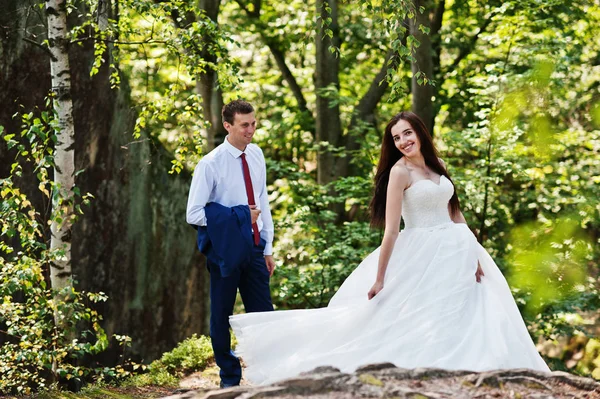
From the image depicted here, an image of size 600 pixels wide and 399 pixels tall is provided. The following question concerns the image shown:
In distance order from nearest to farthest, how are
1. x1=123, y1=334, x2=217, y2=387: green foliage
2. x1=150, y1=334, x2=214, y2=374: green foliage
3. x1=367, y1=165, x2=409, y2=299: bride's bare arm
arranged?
x1=367, y1=165, x2=409, y2=299: bride's bare arm
x1=123, y1=334, x2=217, y2=387: green foliage
x1=150, y1=334, x2=214, y2=374: green foliage

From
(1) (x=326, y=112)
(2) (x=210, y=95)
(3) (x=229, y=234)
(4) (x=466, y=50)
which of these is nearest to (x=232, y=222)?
(3) (x=229, y=234)

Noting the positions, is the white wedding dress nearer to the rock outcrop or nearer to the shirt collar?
the rock outcrop

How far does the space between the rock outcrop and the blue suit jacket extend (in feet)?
4.78

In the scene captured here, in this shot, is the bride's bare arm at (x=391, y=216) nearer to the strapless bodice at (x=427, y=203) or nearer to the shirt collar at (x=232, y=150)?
the strapless bodice at (x=427, y=203)

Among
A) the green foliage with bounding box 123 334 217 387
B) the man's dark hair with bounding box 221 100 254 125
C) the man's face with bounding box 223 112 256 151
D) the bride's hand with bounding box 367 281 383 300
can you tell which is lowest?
the green foliage with bounding box 123 334 217 387

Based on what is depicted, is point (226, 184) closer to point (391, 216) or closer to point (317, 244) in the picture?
point (391, 216)

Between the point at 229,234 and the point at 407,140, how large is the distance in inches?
53.4

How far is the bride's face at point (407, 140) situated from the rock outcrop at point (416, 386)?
1.47m

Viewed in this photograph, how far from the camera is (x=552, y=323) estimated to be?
896 cm

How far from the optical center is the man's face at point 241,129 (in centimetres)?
531

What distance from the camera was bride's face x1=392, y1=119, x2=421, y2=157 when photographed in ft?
16.5

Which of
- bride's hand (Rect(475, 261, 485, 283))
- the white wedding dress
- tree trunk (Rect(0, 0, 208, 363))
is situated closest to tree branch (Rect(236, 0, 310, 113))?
tree trunk (Rect(0, 0, 208, 363))

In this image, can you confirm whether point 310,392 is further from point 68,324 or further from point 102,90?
point 102,90

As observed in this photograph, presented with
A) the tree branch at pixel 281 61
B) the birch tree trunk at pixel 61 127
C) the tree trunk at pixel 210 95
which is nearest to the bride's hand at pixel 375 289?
the birch tree trunk at pixel 61 127
